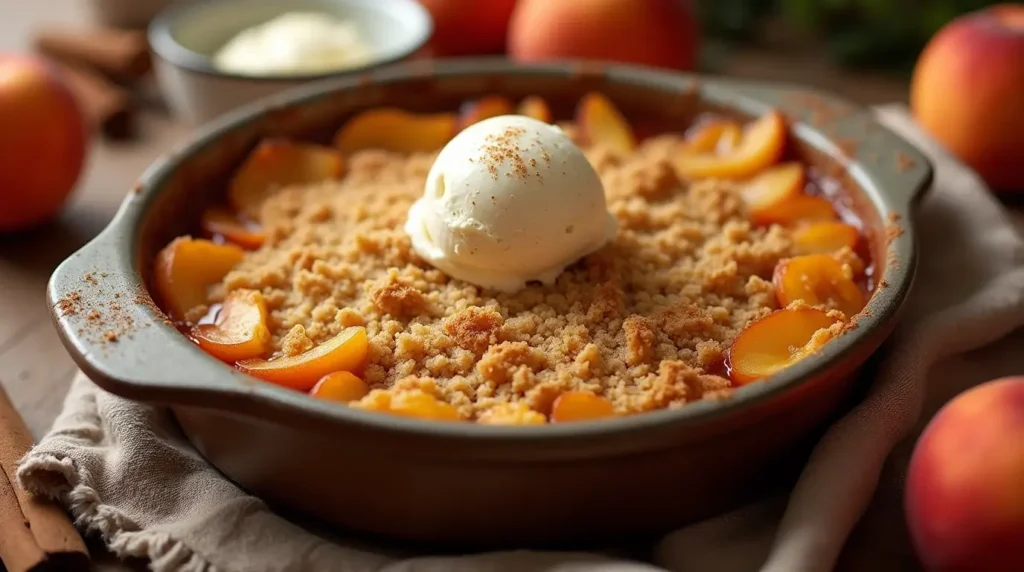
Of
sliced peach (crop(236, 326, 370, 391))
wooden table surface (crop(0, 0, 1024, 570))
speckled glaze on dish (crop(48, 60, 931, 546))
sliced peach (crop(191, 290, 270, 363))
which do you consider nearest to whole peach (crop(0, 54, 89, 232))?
wooden table surface (crop(0, 0, 1024, 570))

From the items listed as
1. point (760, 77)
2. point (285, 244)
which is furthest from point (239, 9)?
point (760, 77)

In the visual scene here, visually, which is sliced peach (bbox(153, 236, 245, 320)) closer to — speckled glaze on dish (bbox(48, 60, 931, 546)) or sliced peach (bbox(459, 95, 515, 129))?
speckled glaze on dish (bbox(48, 60, 931, 546))

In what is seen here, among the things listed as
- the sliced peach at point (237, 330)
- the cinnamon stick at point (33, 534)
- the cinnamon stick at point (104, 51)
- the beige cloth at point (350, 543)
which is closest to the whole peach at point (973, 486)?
the beige cloth at point (350, 543)

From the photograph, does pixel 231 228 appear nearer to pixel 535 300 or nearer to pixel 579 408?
pixel 535 300

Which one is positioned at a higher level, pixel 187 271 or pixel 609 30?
pixel 609 30

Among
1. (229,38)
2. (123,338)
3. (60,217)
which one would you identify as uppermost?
(123,338)

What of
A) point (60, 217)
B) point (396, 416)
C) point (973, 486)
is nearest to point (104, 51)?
point (60, 217)

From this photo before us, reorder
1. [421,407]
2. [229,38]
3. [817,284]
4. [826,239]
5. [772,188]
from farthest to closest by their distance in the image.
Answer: [229,38], [772,188], [826,239], [817,284], [421,407]
